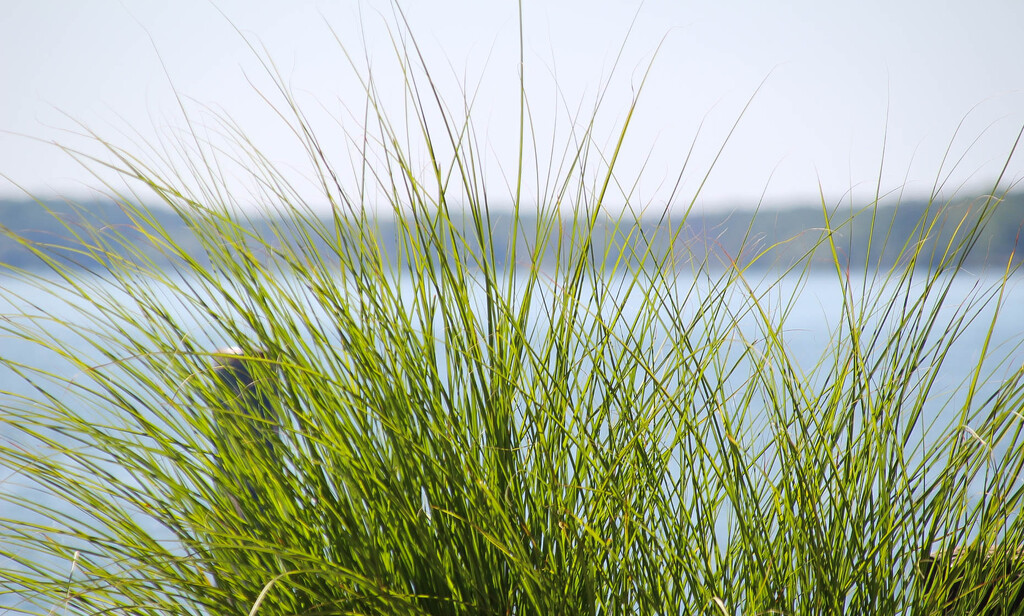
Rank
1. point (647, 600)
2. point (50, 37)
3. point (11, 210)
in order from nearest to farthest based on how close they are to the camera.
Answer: point (647, 600)
point (50, 37)
point (11, 210)

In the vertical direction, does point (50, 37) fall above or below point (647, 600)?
above

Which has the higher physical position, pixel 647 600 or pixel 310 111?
pixel 310 111

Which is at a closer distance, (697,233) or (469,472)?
(469,472)

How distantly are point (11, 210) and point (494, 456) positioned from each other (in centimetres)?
795

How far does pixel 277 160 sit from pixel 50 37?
4.43 metres

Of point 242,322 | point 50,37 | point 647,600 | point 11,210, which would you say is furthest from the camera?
point 11,210

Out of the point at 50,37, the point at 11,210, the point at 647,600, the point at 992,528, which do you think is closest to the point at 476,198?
the point at 647,600

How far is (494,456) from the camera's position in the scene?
0.48 metres

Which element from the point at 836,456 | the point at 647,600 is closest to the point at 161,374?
the point at 647,600

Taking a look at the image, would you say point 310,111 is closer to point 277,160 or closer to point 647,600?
point 277,160

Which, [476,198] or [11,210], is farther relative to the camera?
[11,210]

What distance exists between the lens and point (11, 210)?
6930 millimetres

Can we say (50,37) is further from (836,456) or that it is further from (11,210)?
(836,456)

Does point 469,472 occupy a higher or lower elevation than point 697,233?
lower
